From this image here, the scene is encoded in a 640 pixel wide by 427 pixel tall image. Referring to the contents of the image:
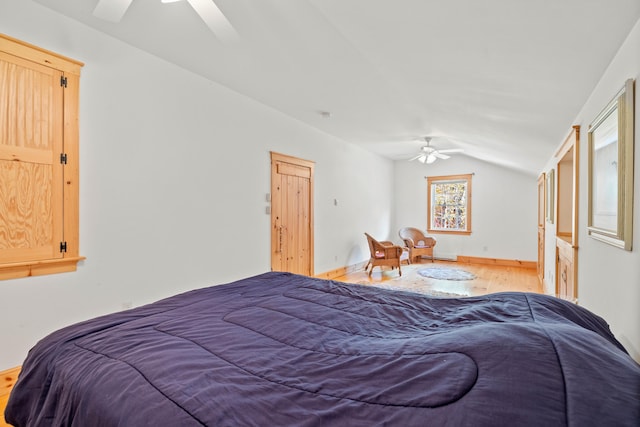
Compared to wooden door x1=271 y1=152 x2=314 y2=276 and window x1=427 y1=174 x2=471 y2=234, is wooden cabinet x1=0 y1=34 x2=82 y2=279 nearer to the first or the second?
wooden door x1=271 y1=152 x2=314 y2=276

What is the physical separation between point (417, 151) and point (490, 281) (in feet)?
10.6

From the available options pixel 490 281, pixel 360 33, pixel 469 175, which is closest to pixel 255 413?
pixel 360 33

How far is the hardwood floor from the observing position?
16.5 ft

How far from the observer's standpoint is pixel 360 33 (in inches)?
92.1

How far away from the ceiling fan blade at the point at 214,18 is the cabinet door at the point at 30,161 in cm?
142

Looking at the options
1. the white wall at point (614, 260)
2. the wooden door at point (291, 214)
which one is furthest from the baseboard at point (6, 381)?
the white wall at point (614, 260)

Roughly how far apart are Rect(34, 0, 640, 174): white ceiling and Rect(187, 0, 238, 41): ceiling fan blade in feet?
0.49

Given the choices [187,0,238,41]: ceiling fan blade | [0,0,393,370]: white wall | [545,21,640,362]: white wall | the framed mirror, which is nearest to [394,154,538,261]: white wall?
[0,0,393,370]: white wall

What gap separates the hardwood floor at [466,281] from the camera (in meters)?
5.04

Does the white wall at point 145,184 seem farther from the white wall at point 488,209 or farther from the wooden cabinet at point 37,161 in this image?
the white wall at point 488,209

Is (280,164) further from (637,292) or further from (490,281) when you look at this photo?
(490,281)

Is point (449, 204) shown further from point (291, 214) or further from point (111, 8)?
point (111, 8)

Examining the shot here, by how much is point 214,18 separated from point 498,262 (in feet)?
25.3

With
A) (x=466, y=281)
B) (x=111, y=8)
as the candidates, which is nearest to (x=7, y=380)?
(x=111, y=8)
